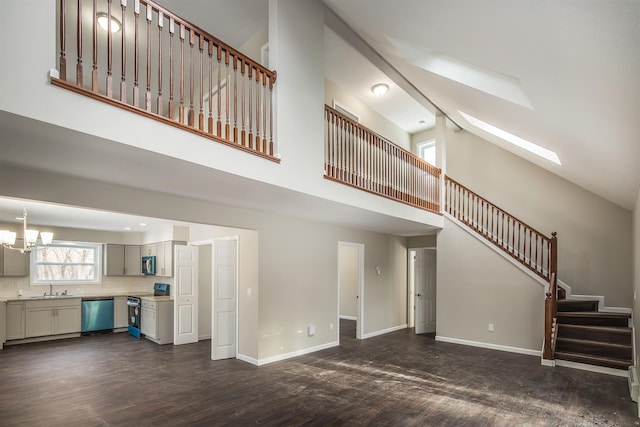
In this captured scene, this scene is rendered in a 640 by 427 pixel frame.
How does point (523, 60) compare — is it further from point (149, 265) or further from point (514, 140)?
point (149, 265)

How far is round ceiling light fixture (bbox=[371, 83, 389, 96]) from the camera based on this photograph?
716 cm

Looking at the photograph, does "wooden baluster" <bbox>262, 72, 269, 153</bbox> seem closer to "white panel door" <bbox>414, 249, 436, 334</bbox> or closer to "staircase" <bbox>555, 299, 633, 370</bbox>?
"staircase" <bbox>555, 299, 633, 370</bbox>

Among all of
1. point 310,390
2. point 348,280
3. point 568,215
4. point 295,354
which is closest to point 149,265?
point 295,354

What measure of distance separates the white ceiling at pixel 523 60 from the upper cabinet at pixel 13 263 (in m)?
1.45

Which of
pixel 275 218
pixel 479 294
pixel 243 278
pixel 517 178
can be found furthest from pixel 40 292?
pixel 517 178

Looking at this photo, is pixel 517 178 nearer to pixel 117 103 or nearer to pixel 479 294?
pixel 479 294

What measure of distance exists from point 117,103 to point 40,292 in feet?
25.6

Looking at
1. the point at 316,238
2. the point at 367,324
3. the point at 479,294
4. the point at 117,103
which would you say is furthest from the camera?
the point at 367,324

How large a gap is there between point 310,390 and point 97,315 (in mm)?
6183

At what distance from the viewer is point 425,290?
27.7 ft

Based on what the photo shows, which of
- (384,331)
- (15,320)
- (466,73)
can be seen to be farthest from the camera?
(384,331)

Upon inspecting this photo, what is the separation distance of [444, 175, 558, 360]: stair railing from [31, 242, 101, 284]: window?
862cm

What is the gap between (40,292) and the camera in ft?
26.5

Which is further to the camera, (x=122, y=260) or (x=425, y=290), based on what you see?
(x=122, y=260)
